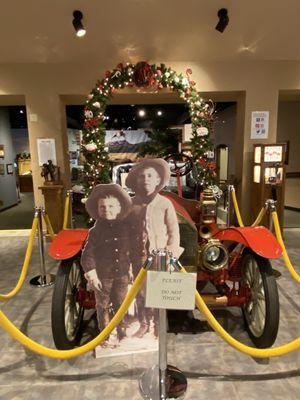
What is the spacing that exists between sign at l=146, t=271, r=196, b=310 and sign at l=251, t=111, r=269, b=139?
4.66 metres

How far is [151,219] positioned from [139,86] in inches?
128

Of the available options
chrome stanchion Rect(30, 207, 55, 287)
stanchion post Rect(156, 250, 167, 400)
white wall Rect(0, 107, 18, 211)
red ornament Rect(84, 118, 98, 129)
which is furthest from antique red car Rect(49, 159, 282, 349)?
white wall Rect(0, 107, 18, 211)

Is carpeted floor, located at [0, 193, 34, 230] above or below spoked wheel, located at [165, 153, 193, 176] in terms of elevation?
below

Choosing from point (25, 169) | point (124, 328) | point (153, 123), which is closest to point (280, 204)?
point (124, 328)

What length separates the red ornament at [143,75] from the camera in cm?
465

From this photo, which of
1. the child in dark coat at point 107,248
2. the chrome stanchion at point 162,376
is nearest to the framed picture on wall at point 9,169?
the child in dark coat at point 107,248

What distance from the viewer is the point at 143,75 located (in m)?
4.66

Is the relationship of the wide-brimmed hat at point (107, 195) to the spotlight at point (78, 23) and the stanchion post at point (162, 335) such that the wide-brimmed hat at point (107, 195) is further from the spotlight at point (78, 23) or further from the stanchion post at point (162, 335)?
the spotlight at point (78, 23)

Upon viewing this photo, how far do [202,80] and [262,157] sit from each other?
174 cm

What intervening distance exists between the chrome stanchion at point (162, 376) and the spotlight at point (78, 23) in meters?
3.67

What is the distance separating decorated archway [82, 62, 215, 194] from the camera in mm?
4695

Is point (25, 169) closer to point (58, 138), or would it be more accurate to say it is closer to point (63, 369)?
point (58, 138)

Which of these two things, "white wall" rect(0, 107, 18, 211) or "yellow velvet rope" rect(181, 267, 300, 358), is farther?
"white wall" rect(0, 107, 18, 211)

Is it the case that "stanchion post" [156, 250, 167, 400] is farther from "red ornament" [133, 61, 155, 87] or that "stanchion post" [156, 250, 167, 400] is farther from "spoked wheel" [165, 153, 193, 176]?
"red ornament" [133, 61, 155, 87]
